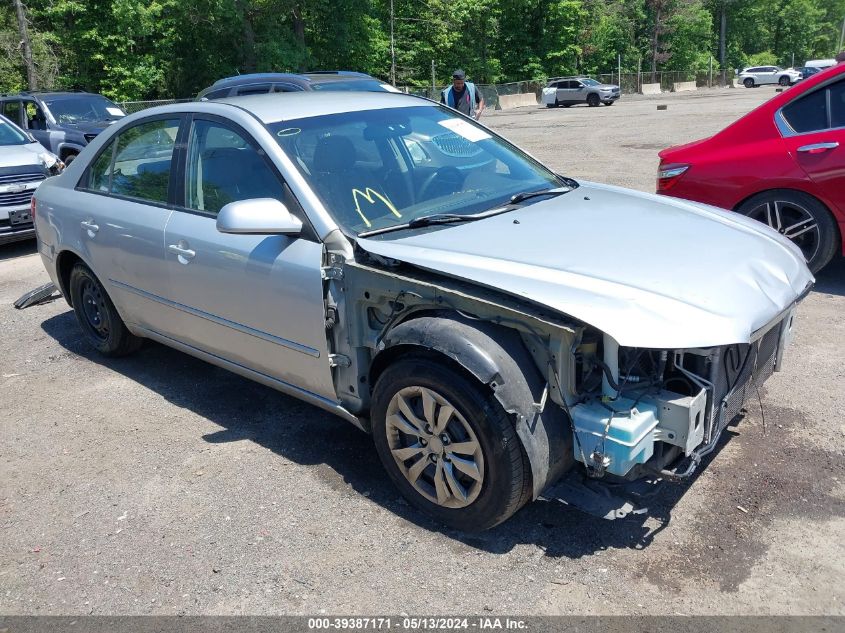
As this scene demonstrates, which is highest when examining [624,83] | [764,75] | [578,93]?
[764,75]

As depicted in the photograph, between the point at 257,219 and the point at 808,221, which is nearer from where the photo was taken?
the point at 257,219

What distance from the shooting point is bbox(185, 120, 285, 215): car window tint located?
3803 mm

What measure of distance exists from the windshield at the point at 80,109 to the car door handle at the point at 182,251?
1152 cm

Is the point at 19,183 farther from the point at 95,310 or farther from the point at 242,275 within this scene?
the point at 242,275

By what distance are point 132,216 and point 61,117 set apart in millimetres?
11198

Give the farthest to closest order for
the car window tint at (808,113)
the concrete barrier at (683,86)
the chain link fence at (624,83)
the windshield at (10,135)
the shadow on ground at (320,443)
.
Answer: the concrete barrier at (683,86)
the chain link fence at (624,83)
the windshield at (10,135)
the car window tint at (808,113)
the shadow on ground at (320,443)

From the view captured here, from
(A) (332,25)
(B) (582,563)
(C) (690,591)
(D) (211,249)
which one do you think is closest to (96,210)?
(D) (211,249)

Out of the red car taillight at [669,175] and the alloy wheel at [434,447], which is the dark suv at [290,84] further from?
the alloy wheel at [434,447]

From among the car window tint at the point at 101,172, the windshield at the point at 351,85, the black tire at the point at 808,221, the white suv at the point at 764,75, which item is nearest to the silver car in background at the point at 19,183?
the windshield at the point at 351,85

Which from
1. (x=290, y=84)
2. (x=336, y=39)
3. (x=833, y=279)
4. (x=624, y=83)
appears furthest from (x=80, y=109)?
(x=624, y=83)

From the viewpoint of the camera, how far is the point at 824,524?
320 centimetres

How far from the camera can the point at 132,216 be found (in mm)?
4527

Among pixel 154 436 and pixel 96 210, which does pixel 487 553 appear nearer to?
pixel 154 436

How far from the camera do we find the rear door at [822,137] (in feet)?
18.6
